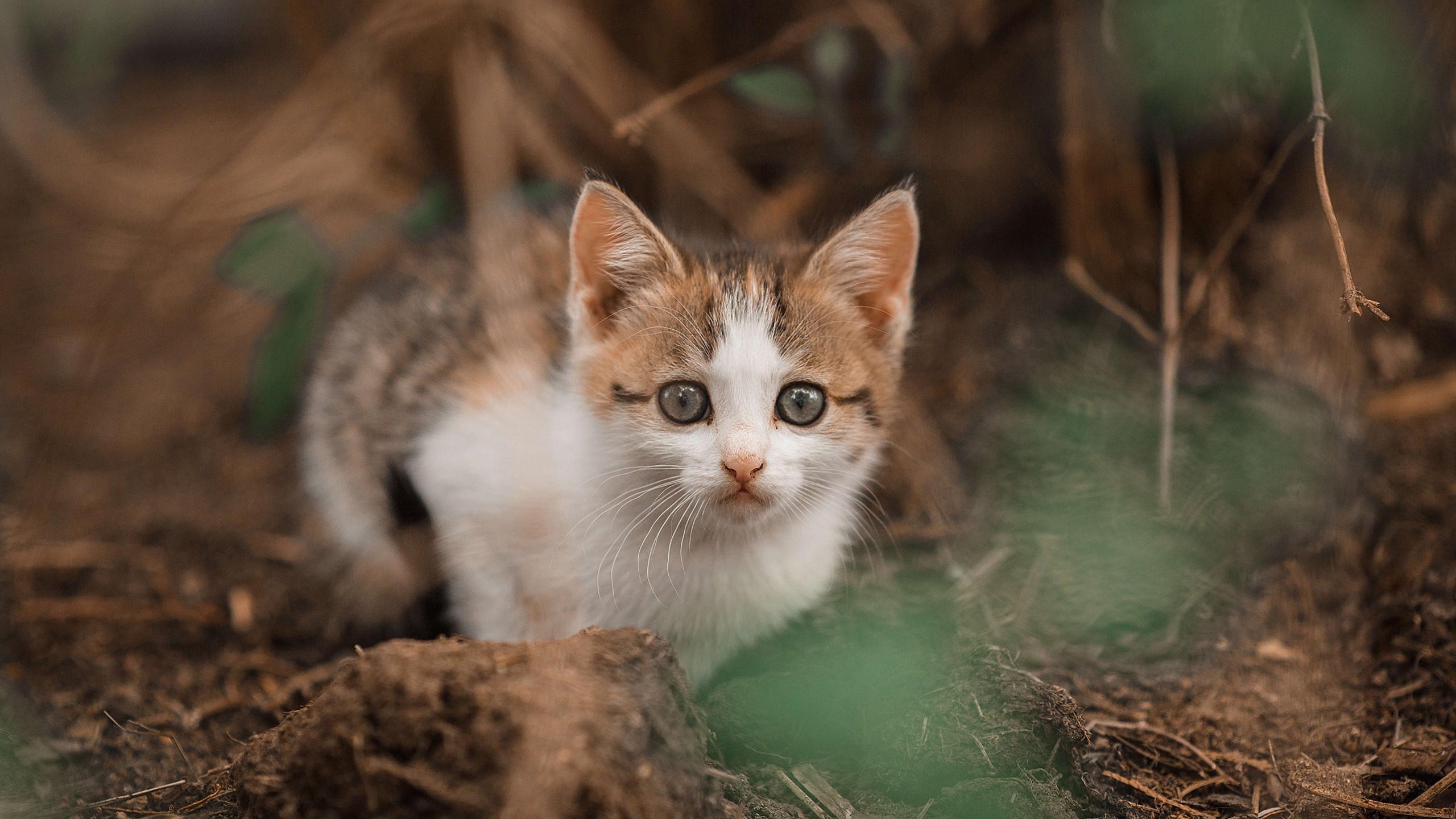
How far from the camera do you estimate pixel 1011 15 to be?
9.87ft

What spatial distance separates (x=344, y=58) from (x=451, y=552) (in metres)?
1.64

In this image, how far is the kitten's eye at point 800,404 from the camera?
2.01m

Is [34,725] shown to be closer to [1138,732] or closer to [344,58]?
[344,58]

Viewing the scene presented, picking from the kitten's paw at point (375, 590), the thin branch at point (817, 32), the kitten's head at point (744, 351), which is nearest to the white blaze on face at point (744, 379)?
the kitten's head at point (744, 351)

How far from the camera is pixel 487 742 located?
4.68ft

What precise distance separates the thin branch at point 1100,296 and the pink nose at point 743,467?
48.8 inches

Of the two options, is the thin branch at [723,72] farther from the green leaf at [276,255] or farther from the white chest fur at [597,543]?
the green leaf at [276,255]

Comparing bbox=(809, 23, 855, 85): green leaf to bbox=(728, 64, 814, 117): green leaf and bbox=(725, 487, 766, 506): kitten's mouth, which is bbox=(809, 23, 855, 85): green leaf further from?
bbox=(725, 487, 766, 506): kitten's mouth

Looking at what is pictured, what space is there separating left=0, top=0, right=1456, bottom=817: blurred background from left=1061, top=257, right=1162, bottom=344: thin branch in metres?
0.03

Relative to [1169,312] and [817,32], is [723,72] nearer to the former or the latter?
[817,32]

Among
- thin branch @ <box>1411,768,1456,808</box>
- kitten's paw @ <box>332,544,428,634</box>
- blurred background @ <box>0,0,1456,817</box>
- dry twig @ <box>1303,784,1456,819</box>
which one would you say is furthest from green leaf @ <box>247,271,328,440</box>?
thin branch @ <box>1411,768,1456,808</box>

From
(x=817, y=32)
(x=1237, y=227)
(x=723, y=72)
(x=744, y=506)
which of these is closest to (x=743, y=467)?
(x=744, y=506)

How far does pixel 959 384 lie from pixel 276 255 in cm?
196

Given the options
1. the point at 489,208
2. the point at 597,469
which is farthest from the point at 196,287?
the point at 597,469
